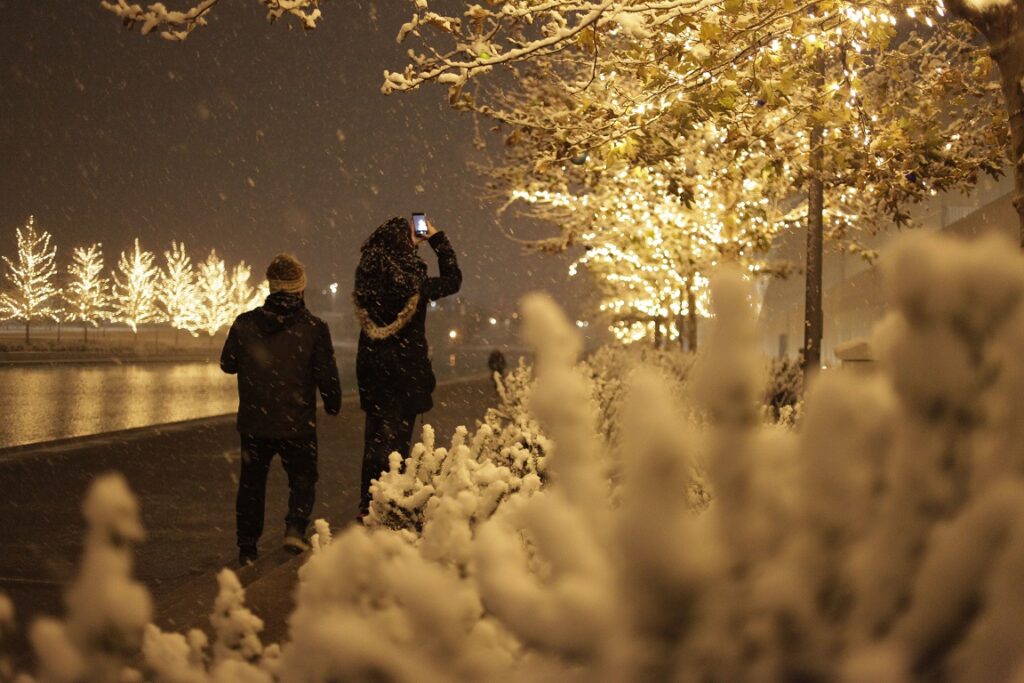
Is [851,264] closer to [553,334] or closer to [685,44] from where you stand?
[685,44]

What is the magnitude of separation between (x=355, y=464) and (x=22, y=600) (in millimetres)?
6249

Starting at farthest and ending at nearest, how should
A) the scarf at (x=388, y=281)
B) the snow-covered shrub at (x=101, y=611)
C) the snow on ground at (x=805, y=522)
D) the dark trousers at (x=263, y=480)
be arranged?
the scarf at (x=388, y=281)
the dark trousers at (x=263, y=480)
the snow-covered shrub at (x=101, y=611)
the snow on ground at (x=805, y=522)

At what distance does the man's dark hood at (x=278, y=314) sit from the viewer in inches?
260

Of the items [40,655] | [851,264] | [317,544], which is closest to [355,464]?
[317,544]

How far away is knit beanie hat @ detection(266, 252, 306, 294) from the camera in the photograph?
6695mm

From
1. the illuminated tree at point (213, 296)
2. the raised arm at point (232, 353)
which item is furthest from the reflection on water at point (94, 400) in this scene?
the illuminated tree at point (213, 296)

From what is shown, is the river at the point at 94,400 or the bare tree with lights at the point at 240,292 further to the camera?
the bare tree with lights at the point at 240,292

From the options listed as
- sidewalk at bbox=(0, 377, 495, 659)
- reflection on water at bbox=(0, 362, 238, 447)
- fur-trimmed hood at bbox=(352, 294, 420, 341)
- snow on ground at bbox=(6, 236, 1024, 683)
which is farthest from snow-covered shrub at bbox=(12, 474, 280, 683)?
reflection on water at bbox=(0, 362, 238, 447)

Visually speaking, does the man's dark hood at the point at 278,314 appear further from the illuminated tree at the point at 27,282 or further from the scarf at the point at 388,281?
the illuminated tree at the point at 27,282

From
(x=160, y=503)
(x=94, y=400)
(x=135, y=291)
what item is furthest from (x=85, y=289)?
(x=160, y=503)

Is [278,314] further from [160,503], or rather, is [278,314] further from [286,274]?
[160,503]

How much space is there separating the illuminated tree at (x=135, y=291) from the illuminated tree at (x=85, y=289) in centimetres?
410

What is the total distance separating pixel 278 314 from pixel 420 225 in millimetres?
1218

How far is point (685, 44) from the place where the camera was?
7.27 metres
